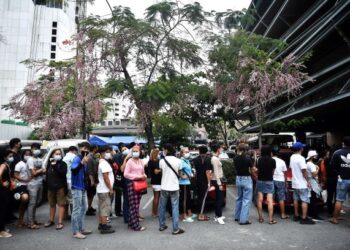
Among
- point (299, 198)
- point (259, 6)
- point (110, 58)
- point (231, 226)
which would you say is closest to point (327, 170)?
point (299, 198)

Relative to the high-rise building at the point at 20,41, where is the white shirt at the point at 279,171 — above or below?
below

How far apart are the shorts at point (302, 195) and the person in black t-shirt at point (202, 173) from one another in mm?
2063

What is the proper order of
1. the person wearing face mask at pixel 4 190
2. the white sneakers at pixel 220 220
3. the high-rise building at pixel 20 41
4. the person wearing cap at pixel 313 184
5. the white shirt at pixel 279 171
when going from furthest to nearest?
the high-rise building at pixel 20 41, the white shirt at pixel 279 171, the person wearing cap at pixel 313 184, the white sneakers at pixel 220 220, the person wearing face mask at pixel 4 190

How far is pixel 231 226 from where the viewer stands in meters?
6.87

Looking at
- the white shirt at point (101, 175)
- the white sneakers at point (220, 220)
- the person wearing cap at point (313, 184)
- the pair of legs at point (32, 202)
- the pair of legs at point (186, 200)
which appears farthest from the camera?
the pair of legs at point (186, 200)

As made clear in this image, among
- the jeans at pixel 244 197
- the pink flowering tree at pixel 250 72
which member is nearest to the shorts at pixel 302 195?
the jeans at pixel 244 197

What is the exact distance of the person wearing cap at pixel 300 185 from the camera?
6938 mm

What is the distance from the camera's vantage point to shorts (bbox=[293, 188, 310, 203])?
6.91 meters

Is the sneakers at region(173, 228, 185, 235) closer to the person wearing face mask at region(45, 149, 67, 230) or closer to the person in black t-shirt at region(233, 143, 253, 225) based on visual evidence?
the person in black t-shirt at region(233, 143, 253, 225)

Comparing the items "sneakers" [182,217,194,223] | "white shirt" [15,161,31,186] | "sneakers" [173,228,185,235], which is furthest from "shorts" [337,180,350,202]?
"white shirt" [15,161,31,186]

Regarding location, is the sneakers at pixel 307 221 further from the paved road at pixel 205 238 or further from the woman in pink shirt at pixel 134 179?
the woman in pink shirt at pixel 134 179

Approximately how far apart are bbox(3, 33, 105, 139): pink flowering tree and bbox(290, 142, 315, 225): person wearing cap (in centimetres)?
996

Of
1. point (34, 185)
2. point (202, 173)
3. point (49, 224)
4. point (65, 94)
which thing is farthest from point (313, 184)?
point (65, 94)

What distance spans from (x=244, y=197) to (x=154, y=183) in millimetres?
2257
